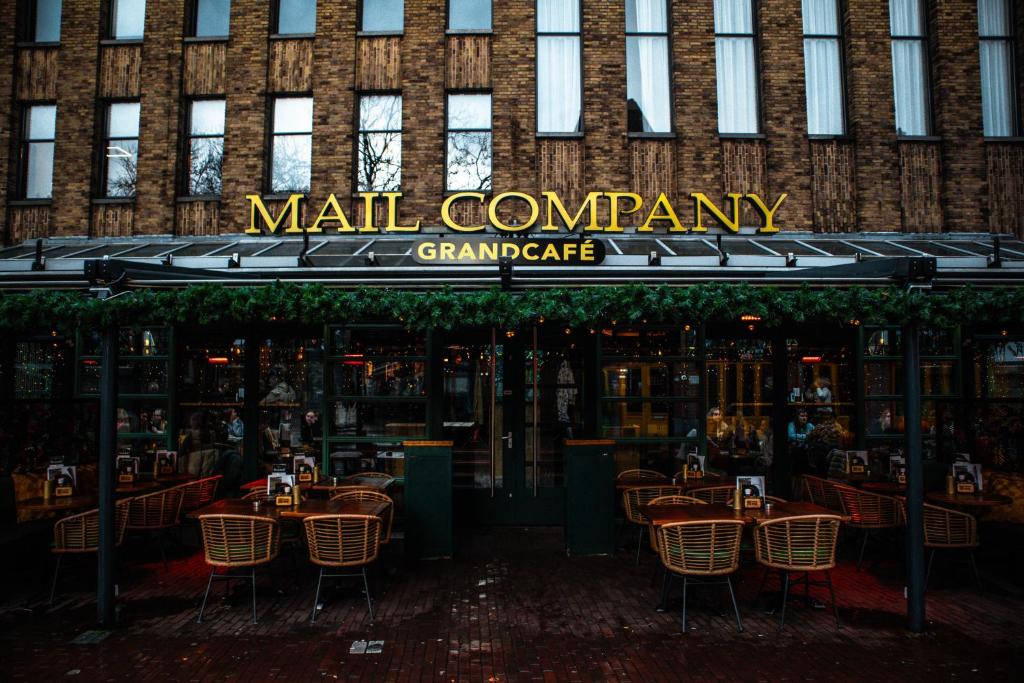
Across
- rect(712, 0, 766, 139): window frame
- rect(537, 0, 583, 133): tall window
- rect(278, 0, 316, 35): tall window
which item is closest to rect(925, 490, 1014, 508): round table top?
rect(712, 0, 766, 139): window frame

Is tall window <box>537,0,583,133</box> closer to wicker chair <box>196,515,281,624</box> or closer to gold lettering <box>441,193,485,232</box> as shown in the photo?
gold lettering <box>441,193,485,232</box>

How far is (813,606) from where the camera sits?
20.6ft

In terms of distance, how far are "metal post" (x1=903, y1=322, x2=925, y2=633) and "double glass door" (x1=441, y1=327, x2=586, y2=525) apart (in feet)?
16.1

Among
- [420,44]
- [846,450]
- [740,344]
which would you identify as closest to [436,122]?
[420,44]

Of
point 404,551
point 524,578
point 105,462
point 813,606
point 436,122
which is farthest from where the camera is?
point 436,122

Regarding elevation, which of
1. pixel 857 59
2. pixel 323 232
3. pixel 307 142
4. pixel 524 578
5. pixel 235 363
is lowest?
pixel 524 578

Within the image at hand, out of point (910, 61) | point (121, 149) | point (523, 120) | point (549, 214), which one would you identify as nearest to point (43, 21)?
point (121, 149)

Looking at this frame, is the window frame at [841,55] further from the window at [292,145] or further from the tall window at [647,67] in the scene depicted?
the window at [292,145]

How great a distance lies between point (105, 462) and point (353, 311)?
2800 millimetres

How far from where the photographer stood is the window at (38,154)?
37.2 feet

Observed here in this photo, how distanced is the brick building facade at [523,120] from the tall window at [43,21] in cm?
59

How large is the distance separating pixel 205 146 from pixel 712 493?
1052cm

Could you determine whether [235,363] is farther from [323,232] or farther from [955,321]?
[955,321]

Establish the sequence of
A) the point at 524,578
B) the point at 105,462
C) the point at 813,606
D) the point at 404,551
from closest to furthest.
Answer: the point at 105,462 < the point at 813,606 < the point at 524,578 < the point at 404,551
